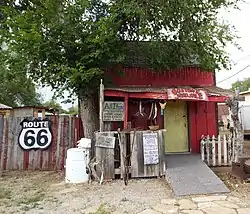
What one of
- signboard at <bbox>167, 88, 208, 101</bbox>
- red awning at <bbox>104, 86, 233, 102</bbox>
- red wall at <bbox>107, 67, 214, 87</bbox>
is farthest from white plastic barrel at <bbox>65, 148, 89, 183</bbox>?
red wall at <bbox>107, 67, 214, 87</bbox>

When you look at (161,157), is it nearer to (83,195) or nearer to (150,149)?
(150,149)

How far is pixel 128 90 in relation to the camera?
8969mm

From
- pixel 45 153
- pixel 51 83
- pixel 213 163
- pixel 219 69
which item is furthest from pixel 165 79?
pixel 45 153

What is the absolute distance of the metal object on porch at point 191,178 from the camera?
6.23 meters

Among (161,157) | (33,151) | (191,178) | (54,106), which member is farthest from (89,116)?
(54,106)

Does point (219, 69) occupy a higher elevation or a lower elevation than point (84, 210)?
higher

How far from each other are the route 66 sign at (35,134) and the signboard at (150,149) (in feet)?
11.1

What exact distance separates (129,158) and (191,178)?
1727 millimetres

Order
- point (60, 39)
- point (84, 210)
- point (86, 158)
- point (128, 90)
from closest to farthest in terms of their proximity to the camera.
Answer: point (84, 210) → point (86, 158) → point (60, 39) → point (128, 90)

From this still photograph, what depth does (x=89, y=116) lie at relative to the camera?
31.2 feet

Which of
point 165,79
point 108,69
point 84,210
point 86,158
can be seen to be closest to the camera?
point 84,210

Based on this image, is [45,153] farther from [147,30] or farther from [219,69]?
[219,69]

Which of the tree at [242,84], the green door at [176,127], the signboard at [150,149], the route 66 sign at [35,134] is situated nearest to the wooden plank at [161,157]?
the signboard at [150,149]

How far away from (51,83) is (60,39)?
1.46 meters
